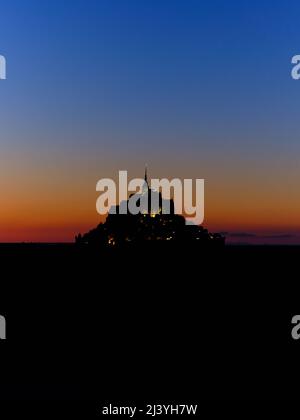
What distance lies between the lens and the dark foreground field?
2167 cm

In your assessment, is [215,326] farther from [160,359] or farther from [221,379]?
[221,379]

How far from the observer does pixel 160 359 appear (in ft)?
89.7

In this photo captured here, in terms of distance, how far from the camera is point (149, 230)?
586 ft

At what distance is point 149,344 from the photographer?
32.7 metres

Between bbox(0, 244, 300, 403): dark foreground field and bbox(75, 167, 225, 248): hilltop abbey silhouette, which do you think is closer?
bbox(0, 244, 300, 403): dark foreground field

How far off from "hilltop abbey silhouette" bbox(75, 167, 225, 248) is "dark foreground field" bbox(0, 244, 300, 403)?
91.9 m

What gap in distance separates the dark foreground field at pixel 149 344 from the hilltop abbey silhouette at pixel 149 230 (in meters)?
91.9

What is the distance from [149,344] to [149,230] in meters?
146

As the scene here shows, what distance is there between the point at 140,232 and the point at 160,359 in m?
151

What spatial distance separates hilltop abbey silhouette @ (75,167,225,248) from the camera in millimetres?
177625

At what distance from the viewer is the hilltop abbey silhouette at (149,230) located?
177625 mm

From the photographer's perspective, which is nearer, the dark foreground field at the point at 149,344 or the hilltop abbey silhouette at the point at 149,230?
the dark foreground field at the point at 149,344

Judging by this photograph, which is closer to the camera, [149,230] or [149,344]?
[149,344]
